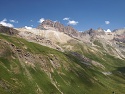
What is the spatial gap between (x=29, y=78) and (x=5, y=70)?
23154 mm

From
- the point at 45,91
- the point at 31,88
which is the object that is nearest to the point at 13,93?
the point at 31,88

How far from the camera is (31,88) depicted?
605 ft

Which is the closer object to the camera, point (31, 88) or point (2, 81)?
point (2, 81)

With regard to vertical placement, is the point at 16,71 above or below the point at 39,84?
above

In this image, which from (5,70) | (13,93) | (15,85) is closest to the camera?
(13,93)

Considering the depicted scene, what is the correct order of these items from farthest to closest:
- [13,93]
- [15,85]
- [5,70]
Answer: [5,70] → [15,85] → [13,93]

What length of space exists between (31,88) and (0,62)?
133 feet

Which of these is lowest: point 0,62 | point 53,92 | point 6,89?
point 53,92

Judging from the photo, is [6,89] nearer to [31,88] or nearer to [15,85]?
[15,85]

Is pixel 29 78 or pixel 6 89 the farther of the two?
pixel 29 78

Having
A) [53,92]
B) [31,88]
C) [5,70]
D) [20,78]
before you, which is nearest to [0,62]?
[5,70]

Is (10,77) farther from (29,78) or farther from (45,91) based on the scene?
(45,91)

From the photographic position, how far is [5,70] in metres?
192

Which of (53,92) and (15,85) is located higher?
(15,85)
